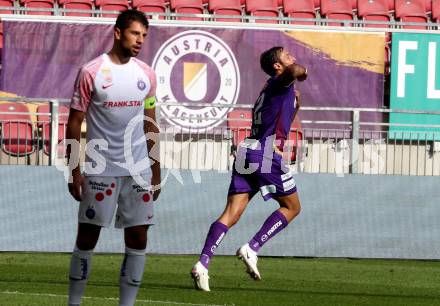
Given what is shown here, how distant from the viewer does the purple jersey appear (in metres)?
10.7

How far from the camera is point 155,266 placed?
43.1ft

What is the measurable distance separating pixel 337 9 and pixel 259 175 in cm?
1184

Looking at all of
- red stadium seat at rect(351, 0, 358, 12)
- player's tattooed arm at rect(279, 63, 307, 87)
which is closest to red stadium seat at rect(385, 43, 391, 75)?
red stadium seat at rect(351, 0, 358, 12)

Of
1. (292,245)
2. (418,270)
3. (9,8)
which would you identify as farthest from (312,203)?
(9,8)

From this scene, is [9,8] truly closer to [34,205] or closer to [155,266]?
[34,205]

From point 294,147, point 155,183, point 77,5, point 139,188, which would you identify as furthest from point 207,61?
point 139,188

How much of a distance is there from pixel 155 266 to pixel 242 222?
209cm

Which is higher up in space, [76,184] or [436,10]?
[436,10]

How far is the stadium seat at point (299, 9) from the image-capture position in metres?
21.8

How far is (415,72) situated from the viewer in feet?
61.1

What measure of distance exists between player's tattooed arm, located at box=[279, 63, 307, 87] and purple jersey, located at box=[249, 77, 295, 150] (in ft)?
0.49

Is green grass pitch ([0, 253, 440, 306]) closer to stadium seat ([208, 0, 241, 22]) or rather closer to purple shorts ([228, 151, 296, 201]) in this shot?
purple shorts ([228, 151, 296, 201])

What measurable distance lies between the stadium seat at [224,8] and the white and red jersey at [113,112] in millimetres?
13864

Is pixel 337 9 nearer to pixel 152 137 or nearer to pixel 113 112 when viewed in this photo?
pixel 152 137
